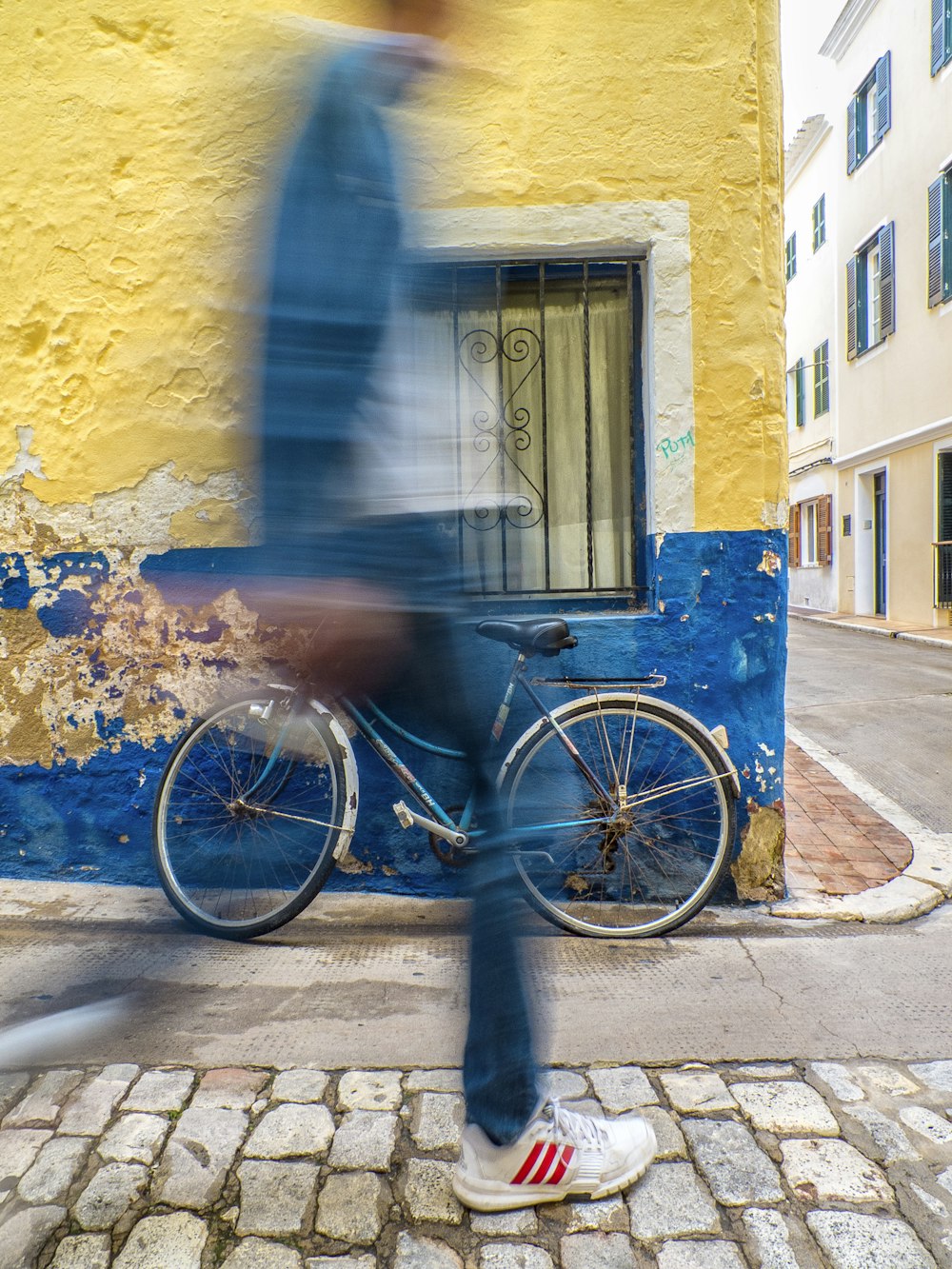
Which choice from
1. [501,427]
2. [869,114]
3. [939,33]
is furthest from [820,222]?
[501,427]

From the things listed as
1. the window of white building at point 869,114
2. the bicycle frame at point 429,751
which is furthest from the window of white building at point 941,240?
the bicycle frame at point 429,751

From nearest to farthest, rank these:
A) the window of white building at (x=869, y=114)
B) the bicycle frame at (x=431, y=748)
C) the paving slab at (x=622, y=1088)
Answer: the paving slab at (x=622, y=1088) < the bicycle frame at (x=431, y=748) < the window of white building at (x=869, y=114)

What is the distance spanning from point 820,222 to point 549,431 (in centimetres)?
2320

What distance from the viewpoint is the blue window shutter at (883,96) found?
1778cm

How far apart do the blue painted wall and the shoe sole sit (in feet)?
5.33

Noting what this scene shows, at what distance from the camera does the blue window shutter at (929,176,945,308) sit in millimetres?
15531

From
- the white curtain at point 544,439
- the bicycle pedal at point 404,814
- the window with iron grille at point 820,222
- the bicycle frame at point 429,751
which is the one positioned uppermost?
the window with iron grille at point 820,222

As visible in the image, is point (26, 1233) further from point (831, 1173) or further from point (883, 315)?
point (883, 315)

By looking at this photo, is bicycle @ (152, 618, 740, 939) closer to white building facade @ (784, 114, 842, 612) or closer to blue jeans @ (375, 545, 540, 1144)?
blue jeans @ (375, 545, 540, 1144)

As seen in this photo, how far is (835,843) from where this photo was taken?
13.7 ft

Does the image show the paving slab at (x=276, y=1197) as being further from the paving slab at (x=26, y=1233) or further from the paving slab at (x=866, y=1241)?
the paving slab at (x=866, y=1241)

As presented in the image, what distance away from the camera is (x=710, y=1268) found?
1.67 m

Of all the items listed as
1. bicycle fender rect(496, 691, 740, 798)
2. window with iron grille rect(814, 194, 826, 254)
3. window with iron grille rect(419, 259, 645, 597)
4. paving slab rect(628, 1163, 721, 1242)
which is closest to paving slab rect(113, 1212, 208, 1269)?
paving slab rect(628, 1163, 721, 1242)

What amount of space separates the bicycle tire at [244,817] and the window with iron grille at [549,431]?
1.00 metres
